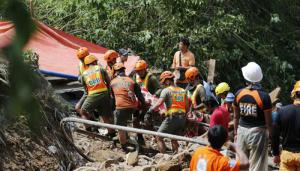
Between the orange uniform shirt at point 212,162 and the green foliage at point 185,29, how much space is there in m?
10.1

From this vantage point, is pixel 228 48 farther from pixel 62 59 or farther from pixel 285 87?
pixel 62 59

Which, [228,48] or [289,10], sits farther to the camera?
[289,10]

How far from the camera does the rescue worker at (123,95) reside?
31.4ft

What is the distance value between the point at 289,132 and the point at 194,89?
4197 mm

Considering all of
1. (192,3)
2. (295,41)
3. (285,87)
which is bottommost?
(285,87)

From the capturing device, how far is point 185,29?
598 inches

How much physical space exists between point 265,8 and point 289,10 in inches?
27.5

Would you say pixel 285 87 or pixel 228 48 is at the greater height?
pixel 228 48

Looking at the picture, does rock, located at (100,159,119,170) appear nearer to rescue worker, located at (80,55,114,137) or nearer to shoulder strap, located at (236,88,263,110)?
rescue worker, located at (80,55,114,137)

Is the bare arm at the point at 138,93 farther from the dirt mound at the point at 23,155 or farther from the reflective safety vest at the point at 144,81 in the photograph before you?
the dirt mound at the point at 23,155

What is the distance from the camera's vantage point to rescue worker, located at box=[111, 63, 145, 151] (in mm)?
9578

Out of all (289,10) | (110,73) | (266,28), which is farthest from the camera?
(289,10)

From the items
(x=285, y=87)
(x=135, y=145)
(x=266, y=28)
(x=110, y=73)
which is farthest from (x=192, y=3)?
(x=135, y=145)

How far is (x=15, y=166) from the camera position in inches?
278
